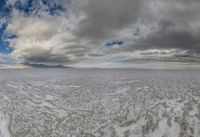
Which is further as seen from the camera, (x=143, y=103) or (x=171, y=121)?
(x=143, y=103)

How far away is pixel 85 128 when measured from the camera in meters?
15.6

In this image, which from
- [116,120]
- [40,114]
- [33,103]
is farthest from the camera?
[33,103]

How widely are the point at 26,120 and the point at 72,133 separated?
18.3 ft

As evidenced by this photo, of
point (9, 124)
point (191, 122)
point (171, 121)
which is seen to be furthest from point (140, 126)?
Result: point (9, 124)

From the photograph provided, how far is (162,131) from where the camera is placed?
46.6 ft

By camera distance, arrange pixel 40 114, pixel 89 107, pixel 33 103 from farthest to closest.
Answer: pixel 33 103, pixel 89 107, pixel 40 114

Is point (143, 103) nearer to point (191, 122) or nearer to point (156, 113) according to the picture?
point (156, 113)

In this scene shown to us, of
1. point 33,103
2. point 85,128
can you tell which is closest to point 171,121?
point 85,128

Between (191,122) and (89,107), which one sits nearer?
(191,122)

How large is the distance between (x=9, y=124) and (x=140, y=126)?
494 inches

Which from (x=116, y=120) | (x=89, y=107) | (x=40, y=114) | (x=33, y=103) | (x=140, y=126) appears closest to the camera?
(x=140, y=126)

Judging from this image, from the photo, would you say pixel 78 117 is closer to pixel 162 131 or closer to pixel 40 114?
pixel 40 114

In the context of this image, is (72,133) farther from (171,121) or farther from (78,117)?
(171,121)

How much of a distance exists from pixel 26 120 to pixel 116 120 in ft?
30.4
